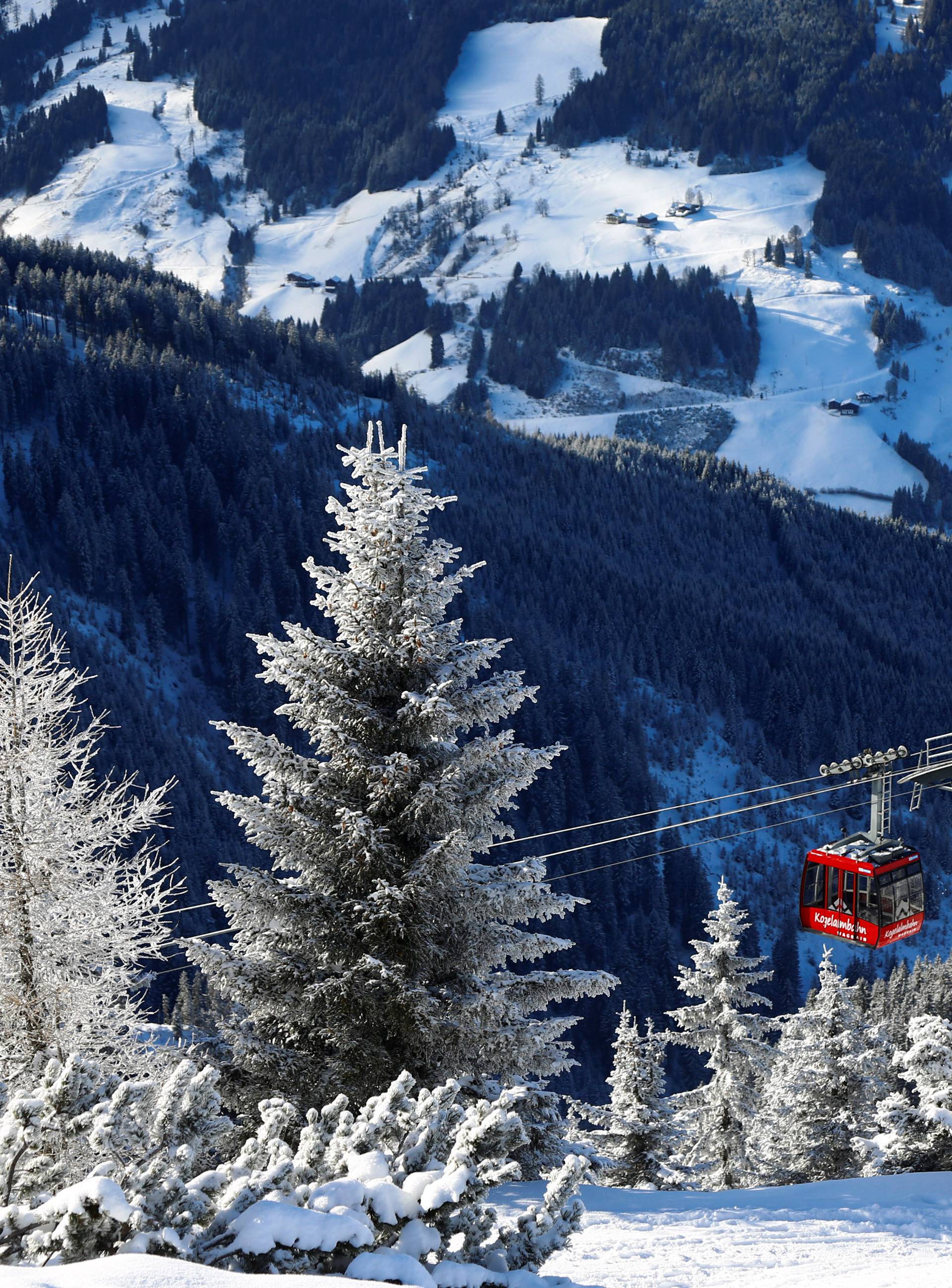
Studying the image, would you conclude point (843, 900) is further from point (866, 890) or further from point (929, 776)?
point (929, 776)

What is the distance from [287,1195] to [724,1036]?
28.9 m

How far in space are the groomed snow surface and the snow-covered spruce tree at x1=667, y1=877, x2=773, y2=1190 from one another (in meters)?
16.7

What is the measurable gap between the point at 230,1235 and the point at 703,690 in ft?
513

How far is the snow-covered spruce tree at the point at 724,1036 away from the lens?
36125 millimetres

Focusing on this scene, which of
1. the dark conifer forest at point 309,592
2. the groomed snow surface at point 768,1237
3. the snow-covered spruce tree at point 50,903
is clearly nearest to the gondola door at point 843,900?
the groomed snow surface at point 768,1237

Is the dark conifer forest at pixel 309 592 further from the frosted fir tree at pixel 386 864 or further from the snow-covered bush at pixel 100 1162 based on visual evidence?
the snow-covered bush at pixel 100 1162

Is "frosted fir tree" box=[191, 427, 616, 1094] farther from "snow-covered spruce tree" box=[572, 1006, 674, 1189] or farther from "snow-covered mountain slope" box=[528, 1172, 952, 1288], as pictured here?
"snow-covered spruce tree" box=[572, 1006, 674, 1189]

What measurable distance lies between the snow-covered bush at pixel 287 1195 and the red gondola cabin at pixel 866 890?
1291 cm

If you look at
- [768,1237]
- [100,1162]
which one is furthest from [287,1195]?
[768,1237]

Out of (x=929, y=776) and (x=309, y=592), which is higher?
(x=929, y=776)

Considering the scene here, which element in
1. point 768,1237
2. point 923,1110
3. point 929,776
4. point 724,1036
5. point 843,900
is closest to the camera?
point 768,1237

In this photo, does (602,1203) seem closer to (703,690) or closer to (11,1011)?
(11,1011)

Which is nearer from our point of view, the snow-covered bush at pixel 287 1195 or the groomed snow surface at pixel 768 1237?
the snow-covered bush at pixel 287 1195

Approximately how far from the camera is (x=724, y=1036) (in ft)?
120
